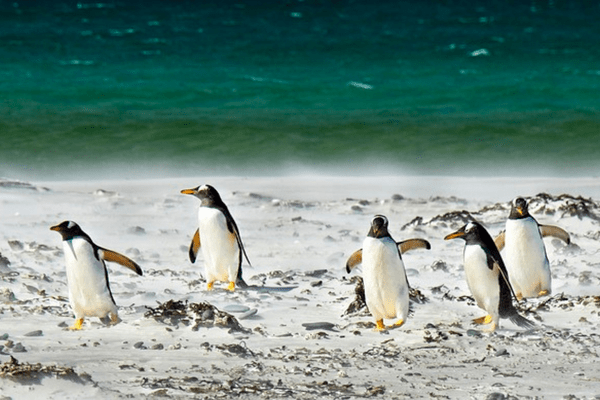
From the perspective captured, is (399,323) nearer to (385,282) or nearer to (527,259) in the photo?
(385,282)

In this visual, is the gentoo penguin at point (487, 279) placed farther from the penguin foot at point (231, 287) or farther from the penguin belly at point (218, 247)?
the penguin belly at point (218, 247)

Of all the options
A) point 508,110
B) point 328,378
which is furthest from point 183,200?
point 508,110

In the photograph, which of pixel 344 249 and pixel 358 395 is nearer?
pixel 358 395

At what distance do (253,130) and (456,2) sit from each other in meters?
24.5

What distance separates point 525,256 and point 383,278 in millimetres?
1364

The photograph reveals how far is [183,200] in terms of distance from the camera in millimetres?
10336

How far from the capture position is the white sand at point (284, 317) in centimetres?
474

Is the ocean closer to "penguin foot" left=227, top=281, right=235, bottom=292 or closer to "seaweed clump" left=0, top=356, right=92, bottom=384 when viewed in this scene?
"penguin foot" left=227, top=281, right=235, bottom=292

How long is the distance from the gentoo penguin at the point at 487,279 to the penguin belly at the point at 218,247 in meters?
1.58

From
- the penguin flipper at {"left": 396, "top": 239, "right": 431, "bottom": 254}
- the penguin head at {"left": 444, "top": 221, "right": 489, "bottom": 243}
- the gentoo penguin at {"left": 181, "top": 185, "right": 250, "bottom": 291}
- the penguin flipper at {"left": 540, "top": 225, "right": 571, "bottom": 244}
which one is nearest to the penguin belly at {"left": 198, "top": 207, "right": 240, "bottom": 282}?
the gentoo penguin at {"left": 181, "top": 185, "right": 250, "bottom": 291}

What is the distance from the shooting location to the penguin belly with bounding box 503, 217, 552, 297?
6984 millimetres

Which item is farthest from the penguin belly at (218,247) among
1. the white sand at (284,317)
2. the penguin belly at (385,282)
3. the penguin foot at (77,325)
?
the penguin foot at (77,325)

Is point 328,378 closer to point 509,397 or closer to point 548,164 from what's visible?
A: point 509,397

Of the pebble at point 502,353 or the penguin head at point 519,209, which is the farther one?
the penguin head at point 519,209
